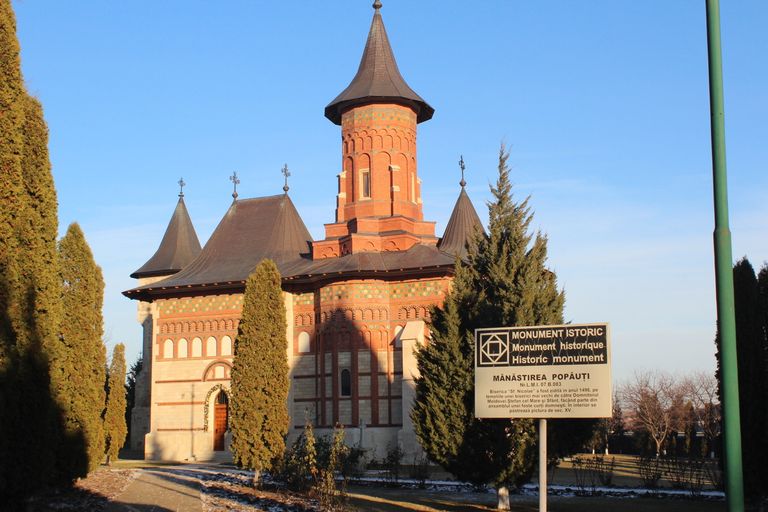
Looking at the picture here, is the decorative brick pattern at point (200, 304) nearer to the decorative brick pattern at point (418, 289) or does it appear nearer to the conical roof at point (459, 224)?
the decorative brick pattern at point (418, 289)

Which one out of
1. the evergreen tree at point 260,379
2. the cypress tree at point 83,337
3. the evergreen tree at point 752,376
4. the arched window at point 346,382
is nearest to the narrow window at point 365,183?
the arched window at point 346,382

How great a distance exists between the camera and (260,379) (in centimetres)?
2231

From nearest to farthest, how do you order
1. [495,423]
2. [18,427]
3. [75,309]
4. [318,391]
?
[18,427] → [495,423] → [75,309] → [318,391]

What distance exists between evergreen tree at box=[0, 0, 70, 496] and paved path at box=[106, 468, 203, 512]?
448cm

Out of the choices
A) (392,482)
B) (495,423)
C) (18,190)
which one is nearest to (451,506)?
(495,423)

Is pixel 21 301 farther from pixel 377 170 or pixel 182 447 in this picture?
pixel 182 447

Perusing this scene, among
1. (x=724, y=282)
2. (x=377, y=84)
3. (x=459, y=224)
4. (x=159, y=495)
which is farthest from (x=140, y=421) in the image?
(x=724, y=282)

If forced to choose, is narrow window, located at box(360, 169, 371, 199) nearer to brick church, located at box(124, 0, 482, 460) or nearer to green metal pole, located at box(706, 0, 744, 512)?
brick church, located at box(124, 0, 482, 460)

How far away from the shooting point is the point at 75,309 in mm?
20422

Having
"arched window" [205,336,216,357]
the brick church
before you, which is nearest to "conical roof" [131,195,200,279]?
the brick church

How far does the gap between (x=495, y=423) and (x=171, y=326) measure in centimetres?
2465

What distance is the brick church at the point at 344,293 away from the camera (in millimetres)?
35781

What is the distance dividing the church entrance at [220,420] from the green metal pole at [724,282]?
32815 mm

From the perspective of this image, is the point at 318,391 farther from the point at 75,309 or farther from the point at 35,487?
the point at 35,487
